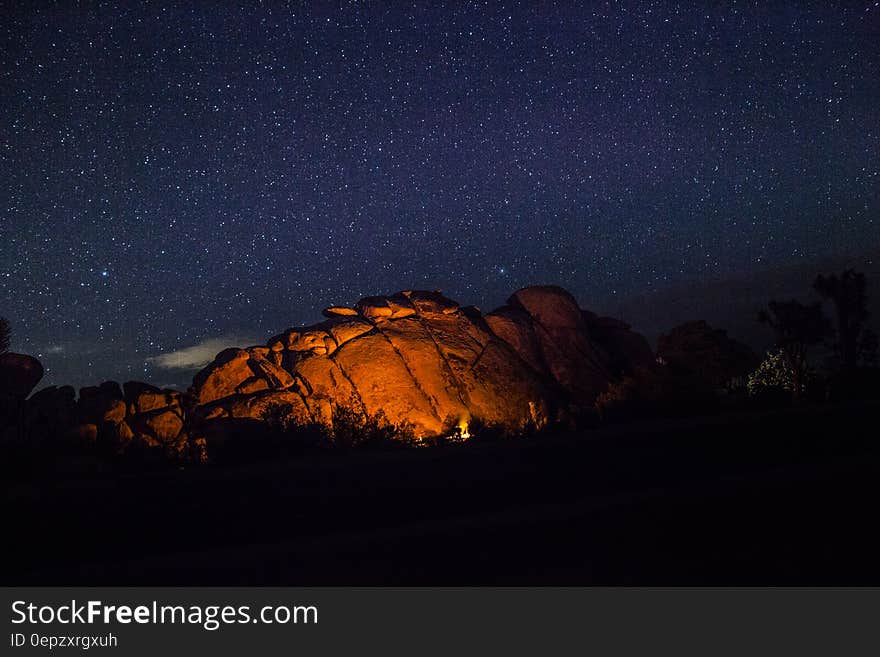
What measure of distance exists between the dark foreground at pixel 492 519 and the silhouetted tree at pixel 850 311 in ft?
64.6

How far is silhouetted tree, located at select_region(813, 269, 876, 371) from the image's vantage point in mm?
26438

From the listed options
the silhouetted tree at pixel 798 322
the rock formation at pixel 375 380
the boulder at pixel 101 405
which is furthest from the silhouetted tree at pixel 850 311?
the boulder at pixel 101 405

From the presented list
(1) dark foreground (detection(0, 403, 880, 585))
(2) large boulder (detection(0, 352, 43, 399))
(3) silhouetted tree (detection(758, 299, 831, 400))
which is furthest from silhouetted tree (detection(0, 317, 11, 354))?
(3) silhouetted tree (detection(758, 299, 831, 400))

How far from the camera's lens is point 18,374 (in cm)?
1836

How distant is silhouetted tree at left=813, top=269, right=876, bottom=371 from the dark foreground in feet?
64.6

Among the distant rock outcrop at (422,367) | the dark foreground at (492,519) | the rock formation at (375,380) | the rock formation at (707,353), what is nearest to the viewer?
the dark foreground at (492,519)

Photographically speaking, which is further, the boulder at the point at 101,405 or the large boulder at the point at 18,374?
the large boulder at the point at 18,374

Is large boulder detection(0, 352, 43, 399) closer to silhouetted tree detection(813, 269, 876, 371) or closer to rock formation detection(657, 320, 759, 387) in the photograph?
rock formation detection(657, 320, 759, 387)

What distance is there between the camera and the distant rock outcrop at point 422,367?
1440 cm

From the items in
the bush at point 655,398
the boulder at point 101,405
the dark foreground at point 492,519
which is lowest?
the dark foreground at point 492,519

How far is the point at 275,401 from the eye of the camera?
538 inches

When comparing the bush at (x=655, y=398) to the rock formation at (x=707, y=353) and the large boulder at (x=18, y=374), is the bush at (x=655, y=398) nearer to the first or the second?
the rock formation at (x=707, y=353)

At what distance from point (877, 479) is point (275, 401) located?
10.5m
